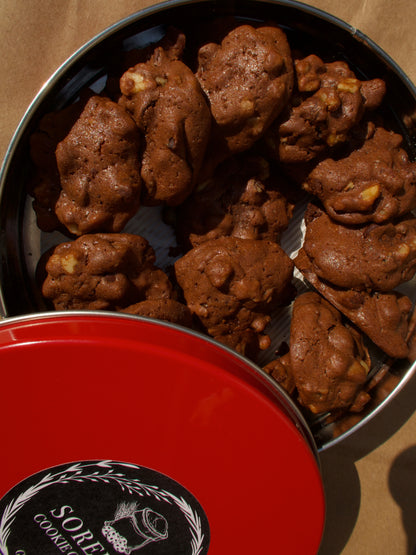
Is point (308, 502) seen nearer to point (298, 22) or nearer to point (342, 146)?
point (342, 146)

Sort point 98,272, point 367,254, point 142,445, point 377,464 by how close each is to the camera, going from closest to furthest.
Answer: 1. point 142,445
2. point 98,272
3. point 367,254
4. point 377,464

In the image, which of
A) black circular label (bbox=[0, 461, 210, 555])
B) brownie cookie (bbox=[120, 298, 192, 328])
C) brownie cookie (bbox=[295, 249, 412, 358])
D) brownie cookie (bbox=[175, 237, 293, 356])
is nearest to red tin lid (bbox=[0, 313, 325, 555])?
black circular label (bbox=[0, 461, 210, 555])

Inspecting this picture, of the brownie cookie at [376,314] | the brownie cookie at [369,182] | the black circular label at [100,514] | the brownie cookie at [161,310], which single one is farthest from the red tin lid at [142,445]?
the brownie cookie at [369,182]

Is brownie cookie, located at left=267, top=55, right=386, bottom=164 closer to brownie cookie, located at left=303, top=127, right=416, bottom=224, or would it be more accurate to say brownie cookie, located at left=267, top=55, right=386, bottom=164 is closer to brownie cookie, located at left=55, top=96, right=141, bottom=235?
brownie cookie, located at left=303, top=127, right=416, bottom=224

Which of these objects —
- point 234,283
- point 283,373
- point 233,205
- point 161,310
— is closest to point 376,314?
point 283,373

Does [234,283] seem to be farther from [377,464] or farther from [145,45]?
[377,464]

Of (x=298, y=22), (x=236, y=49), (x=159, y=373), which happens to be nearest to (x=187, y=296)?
(x=159, y=373)

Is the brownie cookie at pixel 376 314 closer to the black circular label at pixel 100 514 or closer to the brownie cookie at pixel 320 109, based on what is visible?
the brownie cookie at pixel 320 109

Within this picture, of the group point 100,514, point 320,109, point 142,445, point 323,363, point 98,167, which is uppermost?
point 320,109
